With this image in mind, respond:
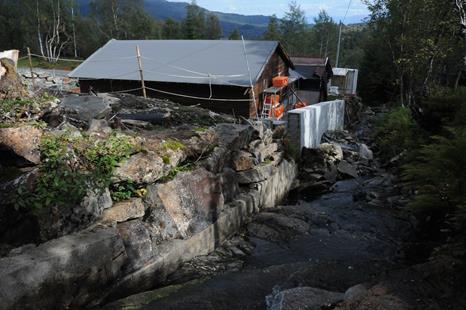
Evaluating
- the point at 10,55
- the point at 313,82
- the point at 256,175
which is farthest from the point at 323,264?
the point at 313,82

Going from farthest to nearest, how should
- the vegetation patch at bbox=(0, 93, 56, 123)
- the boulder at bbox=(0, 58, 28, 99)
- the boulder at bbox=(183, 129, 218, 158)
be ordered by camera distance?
the boulder at bbox=(183, 129, 218, 158) < the boulder at bbox=(0, 58, 28, 99) < the vegetation patch at bbox=(0, 93, 56, 123)

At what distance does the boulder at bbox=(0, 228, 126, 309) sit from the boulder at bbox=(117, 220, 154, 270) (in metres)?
0.24

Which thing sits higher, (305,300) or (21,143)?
(21,143)

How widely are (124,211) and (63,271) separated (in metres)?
1.55

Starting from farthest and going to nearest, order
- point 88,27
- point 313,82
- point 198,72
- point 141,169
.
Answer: point 88,27 < point 313,82 < point 198,72 < point 141,169

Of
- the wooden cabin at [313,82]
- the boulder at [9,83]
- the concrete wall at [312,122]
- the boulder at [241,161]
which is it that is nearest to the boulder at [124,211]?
the boulder at [9,83]

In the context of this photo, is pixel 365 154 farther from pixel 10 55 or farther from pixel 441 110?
pixel 10 55

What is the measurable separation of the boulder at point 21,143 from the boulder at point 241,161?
16.5 feet

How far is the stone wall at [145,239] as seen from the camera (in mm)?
4387

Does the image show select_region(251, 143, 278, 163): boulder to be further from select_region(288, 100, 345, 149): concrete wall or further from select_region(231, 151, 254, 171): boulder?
select_region(288, 100, 345, 149): concrete wall

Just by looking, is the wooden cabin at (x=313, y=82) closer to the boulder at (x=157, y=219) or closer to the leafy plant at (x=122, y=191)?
the boulder at (x=157, y=219)

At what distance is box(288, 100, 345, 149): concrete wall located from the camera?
1602cm

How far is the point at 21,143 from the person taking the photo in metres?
5.88

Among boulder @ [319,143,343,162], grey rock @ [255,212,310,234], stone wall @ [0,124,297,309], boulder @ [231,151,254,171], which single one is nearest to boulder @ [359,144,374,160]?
boulder @ [319,143,343,162]
